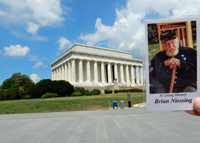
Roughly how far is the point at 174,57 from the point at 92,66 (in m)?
71.3

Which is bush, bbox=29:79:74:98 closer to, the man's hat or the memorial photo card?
the memorial photo card

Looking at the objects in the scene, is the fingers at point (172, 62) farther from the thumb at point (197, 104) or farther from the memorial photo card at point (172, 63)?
the thumb at point (197, 104)

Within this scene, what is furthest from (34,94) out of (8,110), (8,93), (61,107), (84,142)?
(84,142)

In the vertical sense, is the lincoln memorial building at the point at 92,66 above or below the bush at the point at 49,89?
above

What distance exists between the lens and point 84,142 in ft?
22.6

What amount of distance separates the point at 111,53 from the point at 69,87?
125 ft

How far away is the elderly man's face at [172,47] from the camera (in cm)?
310

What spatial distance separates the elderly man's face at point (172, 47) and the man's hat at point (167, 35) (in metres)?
0.06

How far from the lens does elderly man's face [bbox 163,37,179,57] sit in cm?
310

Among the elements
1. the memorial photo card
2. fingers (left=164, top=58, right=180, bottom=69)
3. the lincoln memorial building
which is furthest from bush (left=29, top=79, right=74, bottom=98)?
fingers (left=164, top=58, right=180, bottom=69)

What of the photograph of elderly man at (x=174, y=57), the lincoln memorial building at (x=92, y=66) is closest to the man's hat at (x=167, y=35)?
the photograph of elderly man at (x=174, y=57)

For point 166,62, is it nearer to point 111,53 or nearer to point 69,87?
point 69,87

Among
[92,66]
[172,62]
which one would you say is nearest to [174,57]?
[172,62]

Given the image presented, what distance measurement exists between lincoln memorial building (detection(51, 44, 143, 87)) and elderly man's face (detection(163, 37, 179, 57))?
179 ft
